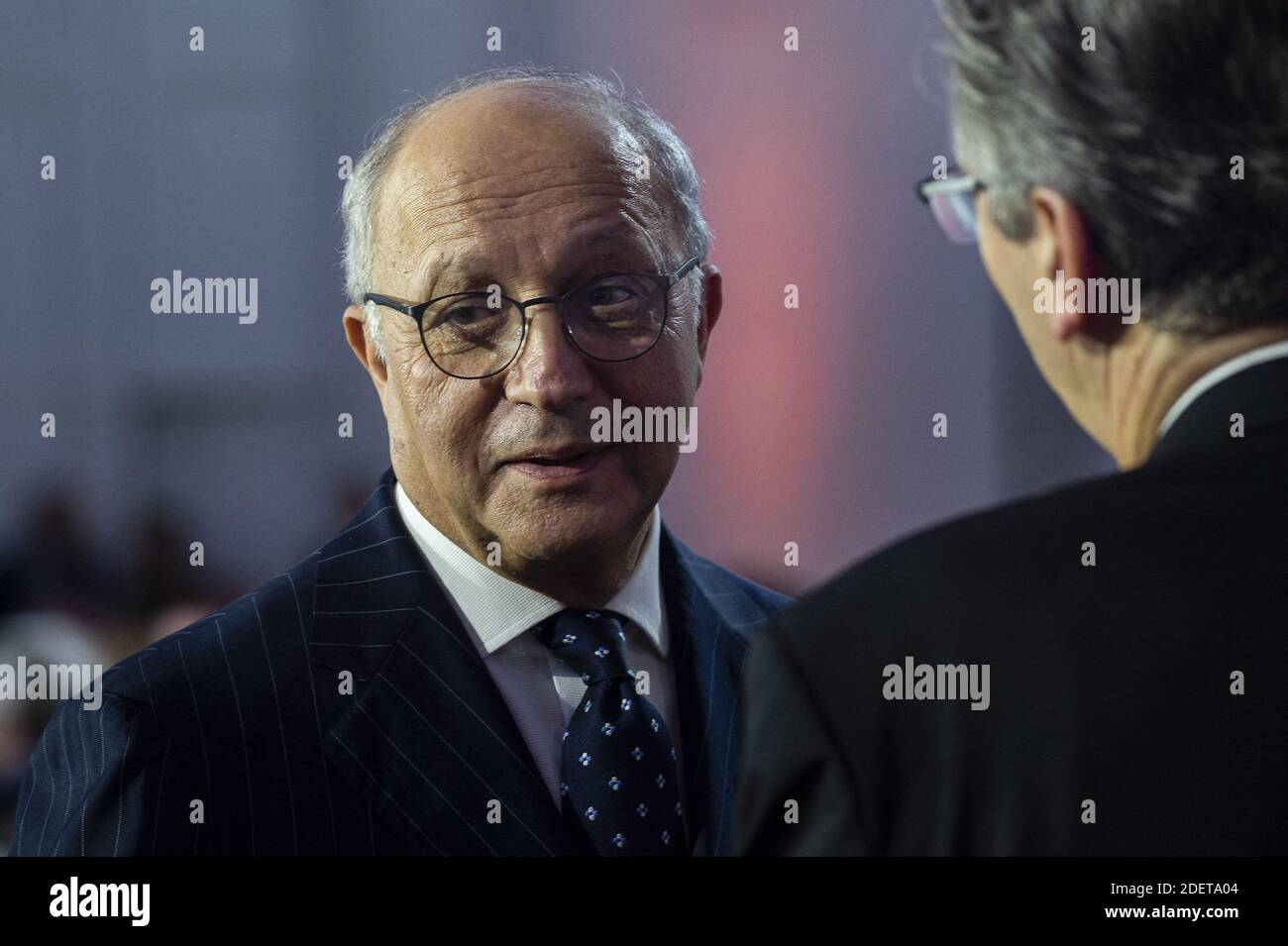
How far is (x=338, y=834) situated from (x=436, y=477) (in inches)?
22.8

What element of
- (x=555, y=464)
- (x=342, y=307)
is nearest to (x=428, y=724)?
(x=555, y=464)

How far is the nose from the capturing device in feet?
6.38

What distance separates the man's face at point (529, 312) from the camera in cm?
195

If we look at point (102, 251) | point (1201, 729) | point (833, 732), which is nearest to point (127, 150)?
point (102, 251)

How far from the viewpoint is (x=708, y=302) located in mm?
2117

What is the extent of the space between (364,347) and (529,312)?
1.07ft

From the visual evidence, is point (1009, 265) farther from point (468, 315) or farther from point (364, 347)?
point (364, 347)

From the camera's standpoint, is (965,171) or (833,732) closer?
(833,732)

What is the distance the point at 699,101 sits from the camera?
7.02 ft

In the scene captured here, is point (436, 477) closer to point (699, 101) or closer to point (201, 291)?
point (201, 291)

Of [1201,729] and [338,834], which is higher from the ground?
[1201,729]

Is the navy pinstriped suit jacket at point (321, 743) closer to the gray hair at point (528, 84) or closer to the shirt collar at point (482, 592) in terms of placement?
the shirt collar at point (482, 592)

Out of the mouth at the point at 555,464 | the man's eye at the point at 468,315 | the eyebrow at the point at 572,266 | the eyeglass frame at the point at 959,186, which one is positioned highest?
the eyeglass frame at the point at 959,186

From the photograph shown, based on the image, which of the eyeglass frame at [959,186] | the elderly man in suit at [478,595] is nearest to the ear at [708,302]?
the elderly man in suit at [478,595]
